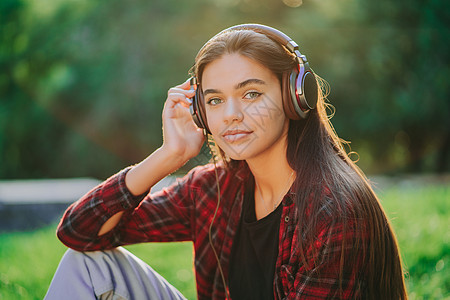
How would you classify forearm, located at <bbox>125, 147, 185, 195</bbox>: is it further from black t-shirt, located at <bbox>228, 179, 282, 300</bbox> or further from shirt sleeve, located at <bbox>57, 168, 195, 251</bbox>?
black t-shirt, located at <bbox>228, 179, 282, 300</bbox>

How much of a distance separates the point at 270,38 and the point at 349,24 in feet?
37.9

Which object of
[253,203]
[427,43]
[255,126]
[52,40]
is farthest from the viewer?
[52,40]

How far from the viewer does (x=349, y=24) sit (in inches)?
493

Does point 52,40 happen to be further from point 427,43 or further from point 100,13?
point 427,43

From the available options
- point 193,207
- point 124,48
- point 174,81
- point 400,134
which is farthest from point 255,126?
point 400,134

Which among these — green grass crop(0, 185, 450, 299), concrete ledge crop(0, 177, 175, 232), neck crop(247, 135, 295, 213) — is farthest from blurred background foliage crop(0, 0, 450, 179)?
neck crop(247, 135, 295, 213)

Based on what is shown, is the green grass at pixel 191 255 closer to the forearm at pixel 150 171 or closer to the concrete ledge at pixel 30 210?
the concrete ledge at pixel 30 210

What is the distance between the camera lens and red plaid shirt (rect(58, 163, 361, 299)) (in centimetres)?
206

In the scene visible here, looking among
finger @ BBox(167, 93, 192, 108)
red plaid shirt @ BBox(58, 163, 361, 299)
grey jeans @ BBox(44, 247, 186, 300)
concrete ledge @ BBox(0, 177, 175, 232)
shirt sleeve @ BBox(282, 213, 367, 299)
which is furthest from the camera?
concrete ledge @ BBox(0, 177, 175, 232)

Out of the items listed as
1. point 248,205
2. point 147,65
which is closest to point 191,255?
point 248,205

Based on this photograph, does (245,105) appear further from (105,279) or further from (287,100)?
(105,279)

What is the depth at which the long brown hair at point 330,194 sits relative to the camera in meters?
1.65

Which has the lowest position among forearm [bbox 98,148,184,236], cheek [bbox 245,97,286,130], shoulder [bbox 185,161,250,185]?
shoulder [bbox 185,161,250,185]

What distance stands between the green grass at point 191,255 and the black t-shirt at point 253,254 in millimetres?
655
